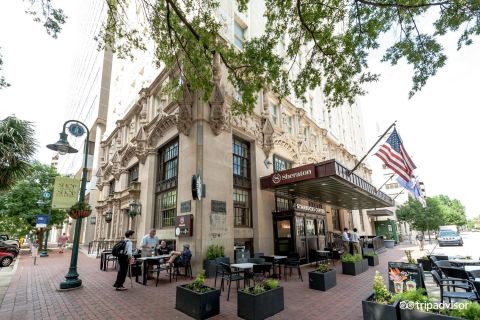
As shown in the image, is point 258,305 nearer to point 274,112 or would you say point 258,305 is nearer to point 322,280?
point 322,280

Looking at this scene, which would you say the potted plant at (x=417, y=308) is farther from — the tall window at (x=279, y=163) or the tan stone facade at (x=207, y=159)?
the tall window at (x=279, y=163)

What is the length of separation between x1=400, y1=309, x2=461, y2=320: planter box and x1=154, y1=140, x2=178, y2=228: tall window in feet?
41.2

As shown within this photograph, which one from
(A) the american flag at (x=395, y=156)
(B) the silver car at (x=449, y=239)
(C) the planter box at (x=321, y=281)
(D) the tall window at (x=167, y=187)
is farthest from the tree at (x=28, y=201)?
(B) the silver car at (x=449, y=239)

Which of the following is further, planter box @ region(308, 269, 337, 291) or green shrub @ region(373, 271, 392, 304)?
planter box @ region(308, 269, 337, 291)

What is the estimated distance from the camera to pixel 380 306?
4723mm

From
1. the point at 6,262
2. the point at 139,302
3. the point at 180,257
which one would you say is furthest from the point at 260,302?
the point at 6,262

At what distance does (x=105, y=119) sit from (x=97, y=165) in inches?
288

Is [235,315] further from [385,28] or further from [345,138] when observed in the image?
[345,138]

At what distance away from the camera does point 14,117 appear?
10.5m

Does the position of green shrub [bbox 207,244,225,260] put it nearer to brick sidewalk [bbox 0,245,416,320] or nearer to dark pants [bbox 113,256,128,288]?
brick sidewalk [bbox 0,245,416,320]

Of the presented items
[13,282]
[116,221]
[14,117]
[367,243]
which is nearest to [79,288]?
[13,282]

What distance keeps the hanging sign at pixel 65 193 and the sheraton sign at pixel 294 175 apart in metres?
9.83

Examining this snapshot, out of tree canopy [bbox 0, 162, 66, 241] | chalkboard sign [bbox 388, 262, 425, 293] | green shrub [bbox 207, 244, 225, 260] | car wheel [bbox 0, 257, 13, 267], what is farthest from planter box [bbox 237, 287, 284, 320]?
tree canopy [bbox 0, 162, 66, 241]

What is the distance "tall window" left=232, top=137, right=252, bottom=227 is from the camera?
15.2 m
